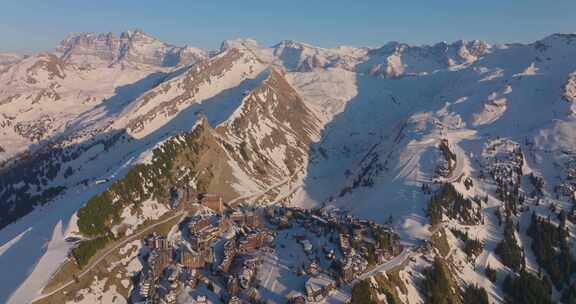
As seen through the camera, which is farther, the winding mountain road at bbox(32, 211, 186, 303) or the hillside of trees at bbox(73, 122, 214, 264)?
the hillside of trees at bbox(73, 122, 214, 264)

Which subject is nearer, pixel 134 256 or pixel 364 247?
pixel 134 256

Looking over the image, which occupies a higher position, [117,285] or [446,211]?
[117,285]

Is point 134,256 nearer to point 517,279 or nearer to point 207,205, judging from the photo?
point 207,205

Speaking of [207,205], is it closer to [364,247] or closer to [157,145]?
[157,145]

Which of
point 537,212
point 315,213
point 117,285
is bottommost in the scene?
Result: point 537,212

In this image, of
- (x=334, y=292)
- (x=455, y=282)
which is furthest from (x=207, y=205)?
(x=455, y=282)

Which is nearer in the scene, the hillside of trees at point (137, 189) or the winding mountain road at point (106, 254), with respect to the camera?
the winding mountain road at point (106, 254)

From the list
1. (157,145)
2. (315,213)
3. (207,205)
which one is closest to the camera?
(207,205)

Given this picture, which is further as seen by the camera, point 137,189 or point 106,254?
point 137,189

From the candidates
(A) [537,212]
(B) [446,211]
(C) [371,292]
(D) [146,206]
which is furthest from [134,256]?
(A) [537,212]

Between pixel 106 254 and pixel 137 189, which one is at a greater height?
pixel 137 189

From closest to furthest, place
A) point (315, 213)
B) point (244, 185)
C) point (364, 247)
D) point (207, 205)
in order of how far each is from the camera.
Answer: point (364, 247) → point (207, 205) → point (315, 213) → point (244, 185)
